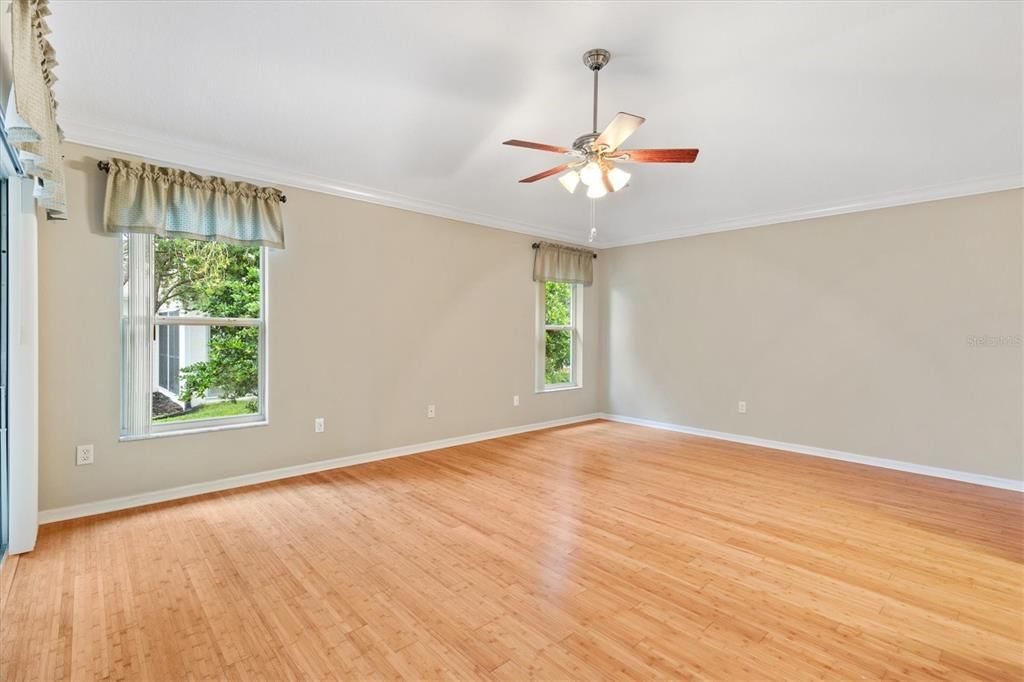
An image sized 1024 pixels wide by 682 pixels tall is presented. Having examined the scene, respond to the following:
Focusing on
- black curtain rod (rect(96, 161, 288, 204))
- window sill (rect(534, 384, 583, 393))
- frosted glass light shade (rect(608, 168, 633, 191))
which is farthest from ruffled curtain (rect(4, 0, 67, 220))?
window sill (rect(534, 384, 583, 393))

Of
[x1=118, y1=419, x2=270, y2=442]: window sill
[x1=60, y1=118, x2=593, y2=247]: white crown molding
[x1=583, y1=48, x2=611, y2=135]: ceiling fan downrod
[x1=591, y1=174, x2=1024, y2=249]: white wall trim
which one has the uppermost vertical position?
[x1=583, y1=48, x2=611, y2=135]: ceiling fan downrod

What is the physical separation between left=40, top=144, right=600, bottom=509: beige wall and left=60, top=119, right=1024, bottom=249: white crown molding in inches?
4.4

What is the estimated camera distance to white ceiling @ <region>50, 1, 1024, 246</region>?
7.17 ft

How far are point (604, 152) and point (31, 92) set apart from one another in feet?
7.97

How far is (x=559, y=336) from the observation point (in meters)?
6.36

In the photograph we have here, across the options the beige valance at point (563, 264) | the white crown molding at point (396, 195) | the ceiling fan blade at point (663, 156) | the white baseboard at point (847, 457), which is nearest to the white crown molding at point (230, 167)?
the white crown molding at point (396, 195)

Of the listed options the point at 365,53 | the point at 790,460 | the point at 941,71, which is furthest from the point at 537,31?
the point at 790,460

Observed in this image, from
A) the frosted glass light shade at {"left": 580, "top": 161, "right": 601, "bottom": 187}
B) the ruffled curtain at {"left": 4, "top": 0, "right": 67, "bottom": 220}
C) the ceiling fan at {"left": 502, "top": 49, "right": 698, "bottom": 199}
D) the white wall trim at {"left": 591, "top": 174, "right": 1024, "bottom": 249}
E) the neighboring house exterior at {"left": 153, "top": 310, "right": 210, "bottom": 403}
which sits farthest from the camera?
the white wall trim at {"left": 591, "top": 174, "right": 1024, "bottom": 249}

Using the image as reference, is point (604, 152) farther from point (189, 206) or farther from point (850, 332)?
point (850, 332)

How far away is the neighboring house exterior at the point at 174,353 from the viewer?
340cm

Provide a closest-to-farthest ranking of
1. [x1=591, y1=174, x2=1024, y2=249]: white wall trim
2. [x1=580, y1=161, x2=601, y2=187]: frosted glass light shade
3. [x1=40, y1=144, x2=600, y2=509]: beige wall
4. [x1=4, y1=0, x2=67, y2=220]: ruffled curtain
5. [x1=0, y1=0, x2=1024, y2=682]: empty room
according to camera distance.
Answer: [x1=4, y1=0, x2=67, y2=220]: ruffled curtain < [x1=0, y1=0, x2=1024, y2=682]: empty room < [x1=580, y1=161, x2=601, y2=187]: frosted glass light shade < [x1=40, y1=144, x2=600, y2=509]: beige wall < [x1=591, y1=174, x2=1024, y2=249]: white wall trim

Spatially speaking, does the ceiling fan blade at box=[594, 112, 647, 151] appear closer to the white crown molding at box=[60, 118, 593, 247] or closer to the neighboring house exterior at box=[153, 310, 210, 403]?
the white crown molding at box=[60, 118, 593, 247]

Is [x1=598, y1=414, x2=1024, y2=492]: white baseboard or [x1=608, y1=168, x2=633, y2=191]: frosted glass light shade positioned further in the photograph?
[x1=598, y1=414, x2=1024, y2=492]: white baseboard

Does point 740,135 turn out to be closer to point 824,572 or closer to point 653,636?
point 824,572
